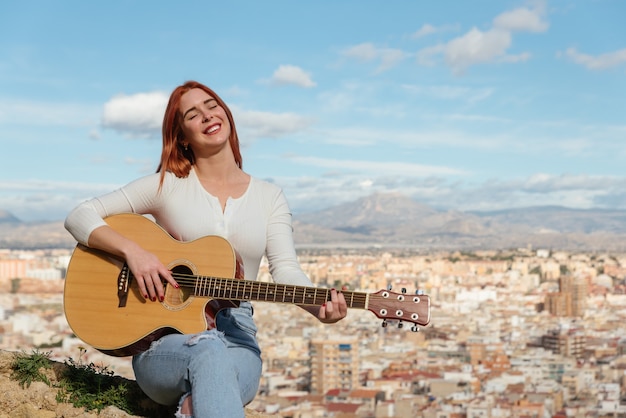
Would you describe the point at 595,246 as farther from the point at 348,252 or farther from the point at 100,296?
the point at 100,296

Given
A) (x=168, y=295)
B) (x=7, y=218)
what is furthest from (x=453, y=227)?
(x=168, y=295)

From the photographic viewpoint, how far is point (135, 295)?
8.34ft

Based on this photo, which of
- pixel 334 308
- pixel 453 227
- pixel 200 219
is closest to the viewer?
pixel 334 308

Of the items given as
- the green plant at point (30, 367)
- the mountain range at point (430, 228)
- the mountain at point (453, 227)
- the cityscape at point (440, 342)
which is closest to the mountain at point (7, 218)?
the mountain range at point (430, 228)

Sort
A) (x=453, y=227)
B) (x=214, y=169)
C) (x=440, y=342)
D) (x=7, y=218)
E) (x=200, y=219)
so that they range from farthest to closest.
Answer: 1. (x=453, y=227)
2. (x=7, y=218)
3. (x=440, y=342)
4. (x=214, y=169)
5. (x=200, y=219)

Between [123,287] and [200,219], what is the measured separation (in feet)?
0.99

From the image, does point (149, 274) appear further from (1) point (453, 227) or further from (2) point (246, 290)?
(1) point (453, 227)

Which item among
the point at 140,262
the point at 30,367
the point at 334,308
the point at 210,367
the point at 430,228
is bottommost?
the point at 30,367

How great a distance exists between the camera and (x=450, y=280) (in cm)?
5581

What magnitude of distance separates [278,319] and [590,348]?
647 inches

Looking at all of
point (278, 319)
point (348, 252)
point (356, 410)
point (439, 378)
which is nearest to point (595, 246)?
point (348, 252)

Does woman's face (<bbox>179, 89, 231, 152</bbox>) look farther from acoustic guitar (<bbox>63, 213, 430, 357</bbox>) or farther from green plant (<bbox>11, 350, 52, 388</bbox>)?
green plant (<bbox>11, 350, 52, 388</bbox>)

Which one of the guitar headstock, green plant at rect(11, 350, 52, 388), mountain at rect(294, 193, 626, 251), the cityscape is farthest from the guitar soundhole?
mountain at rect(294, 193, 626, 251)

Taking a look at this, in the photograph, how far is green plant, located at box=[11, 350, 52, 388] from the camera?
3217mm
